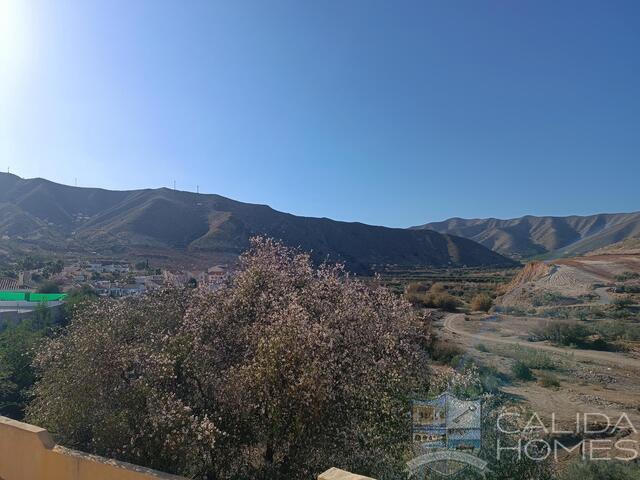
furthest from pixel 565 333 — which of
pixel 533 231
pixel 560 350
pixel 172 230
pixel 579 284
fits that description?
pixel 533 231

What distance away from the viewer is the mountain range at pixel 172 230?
5631 centimetres

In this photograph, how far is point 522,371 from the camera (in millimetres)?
20359

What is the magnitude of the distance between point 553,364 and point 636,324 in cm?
1234

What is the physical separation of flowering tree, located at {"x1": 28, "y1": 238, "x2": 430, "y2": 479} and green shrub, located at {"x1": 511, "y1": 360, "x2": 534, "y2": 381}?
14.3m

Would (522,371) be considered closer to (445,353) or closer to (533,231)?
(445,353)

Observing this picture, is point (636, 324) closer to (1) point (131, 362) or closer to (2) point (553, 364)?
(2) point (553, 364)

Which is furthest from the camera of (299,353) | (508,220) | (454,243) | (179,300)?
(508,220)

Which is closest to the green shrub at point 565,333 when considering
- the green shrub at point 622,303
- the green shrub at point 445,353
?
the green shrub at point 622,303

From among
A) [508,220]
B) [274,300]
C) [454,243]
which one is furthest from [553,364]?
[508,220]

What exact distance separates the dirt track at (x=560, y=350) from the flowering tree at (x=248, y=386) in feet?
65.7

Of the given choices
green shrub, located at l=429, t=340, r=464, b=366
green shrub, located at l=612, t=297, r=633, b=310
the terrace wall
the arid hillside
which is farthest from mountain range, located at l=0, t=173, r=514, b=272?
the terrace wall

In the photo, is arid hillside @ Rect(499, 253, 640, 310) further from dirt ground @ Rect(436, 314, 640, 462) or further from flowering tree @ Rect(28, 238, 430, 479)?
flowering tree @ Rect(28, 238, 430, 479)

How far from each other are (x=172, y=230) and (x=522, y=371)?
5438cm

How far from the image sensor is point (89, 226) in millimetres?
71500
